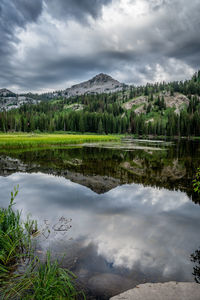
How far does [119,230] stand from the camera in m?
8.42

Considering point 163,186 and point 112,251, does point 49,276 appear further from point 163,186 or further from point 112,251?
point 163,186

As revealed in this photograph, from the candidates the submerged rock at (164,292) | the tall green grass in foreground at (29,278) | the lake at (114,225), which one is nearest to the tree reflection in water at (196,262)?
the lake at (114,225)

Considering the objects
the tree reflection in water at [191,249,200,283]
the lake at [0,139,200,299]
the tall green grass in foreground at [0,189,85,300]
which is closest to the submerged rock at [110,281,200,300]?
the lake at [0,139,200,299]

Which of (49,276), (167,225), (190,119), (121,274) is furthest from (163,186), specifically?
(190,119)

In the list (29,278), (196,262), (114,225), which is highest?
(29,278)

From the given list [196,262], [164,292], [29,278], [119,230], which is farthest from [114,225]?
[29,278]

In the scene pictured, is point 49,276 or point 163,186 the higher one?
point 49,276

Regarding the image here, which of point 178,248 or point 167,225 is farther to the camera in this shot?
point 167,225

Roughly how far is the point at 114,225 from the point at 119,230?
509mm

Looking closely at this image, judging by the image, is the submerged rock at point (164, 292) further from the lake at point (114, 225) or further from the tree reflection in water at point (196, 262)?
the tree reflection in water at point (196, 262)

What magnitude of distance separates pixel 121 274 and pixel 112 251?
1.21m

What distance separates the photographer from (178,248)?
23.1 feet

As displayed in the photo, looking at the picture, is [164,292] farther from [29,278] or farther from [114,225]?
[114,225]

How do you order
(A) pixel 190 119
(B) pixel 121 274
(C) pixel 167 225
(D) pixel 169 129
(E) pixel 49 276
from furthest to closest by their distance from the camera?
1. (D) pixel 169 129
2. (A) pixel 190 119
3. (C) pixel 167 225
4. (B) pixel 121 274
5. (E) pixel 49 276
